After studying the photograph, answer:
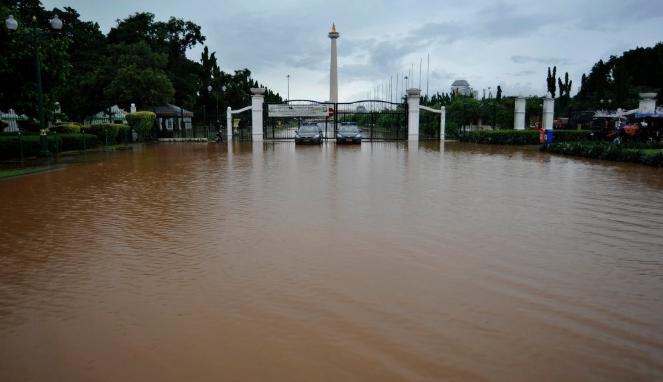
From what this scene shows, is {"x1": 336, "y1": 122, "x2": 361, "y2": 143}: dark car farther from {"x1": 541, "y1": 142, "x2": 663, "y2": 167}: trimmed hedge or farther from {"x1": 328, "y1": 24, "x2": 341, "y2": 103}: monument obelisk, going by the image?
{"x1": 328, "y1": 24, "x2": 341, "y2": 103}: monument obelisk

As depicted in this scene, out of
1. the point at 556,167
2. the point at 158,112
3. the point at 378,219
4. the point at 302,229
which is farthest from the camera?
the point at 158,112

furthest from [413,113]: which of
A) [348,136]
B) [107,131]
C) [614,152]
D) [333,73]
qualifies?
[333,73]

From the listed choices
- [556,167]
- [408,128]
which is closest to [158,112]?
[408,128]

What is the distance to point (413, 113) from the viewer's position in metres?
36.3

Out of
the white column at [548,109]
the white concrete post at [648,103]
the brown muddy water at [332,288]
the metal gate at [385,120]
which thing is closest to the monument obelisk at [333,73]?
the metal gate at [385,120]

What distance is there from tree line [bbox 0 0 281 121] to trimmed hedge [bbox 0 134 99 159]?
156 cm

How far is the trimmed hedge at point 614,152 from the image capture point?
1799 cm

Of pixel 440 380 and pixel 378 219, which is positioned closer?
pixel 440 380

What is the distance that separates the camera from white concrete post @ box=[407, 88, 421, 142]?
36.3m

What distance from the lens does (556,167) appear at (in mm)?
17391

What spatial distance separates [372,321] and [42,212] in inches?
304

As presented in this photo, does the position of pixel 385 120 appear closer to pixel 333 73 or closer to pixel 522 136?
pixel 333 73

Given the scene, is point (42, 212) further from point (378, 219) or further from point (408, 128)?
point (408, 128)

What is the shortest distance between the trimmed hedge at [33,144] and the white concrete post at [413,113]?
21.0 meters
